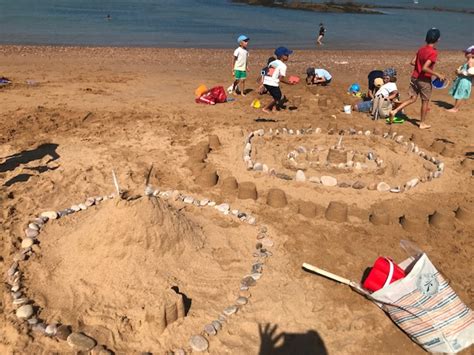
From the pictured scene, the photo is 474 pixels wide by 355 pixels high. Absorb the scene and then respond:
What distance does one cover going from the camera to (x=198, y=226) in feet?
16.5

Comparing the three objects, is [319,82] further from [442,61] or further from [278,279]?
[442,61]

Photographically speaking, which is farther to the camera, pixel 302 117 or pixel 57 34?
pixel 57 34

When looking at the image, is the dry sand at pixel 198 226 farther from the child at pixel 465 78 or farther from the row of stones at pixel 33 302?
the child at pixel 465 78

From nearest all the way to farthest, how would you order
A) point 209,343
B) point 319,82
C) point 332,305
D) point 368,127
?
point 209,343, point 332,305, point 368,127, point 319,82

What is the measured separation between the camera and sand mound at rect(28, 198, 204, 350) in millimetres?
3631

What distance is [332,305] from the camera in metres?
4.01

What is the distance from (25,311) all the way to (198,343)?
1.58 metres

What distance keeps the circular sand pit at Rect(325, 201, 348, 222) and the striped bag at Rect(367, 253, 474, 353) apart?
1701mm

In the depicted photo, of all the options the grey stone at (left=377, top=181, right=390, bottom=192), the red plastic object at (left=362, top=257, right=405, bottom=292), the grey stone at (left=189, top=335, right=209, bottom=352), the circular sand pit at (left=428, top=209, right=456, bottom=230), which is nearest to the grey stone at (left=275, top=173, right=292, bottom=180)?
the grey stone at (left=377, top=181, right=390, bottom=192)

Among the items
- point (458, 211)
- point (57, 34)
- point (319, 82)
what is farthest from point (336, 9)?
point (458, 211)

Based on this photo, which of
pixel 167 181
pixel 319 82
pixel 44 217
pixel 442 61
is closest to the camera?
pixel 44 217

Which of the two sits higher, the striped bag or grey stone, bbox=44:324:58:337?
the striped bag

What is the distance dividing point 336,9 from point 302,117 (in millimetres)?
40510

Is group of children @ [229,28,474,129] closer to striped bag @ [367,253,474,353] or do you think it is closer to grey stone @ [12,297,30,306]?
striped bag @ [367,253,474,353]
